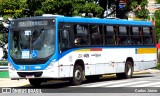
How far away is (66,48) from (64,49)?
168 mm

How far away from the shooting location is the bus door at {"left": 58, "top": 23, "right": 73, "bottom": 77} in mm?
20906

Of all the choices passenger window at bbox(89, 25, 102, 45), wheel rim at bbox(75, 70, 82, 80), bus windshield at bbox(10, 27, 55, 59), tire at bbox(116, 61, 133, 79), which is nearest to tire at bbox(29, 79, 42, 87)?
wheel rim at bbox(75, 70, 82, 80)

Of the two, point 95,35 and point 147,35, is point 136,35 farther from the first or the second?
point 95,35

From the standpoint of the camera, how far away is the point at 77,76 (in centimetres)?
2219

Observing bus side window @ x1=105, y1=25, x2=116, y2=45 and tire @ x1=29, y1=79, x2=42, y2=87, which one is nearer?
tire @ x1=29, y1=79, x2=42, y2=87

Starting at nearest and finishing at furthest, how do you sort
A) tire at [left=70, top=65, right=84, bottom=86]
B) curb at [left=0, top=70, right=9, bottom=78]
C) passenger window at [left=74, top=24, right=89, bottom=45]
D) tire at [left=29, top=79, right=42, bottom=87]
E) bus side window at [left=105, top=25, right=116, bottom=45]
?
tire at [left=70, top=65, right=84, bottom=86] < passenger window at [left=74, top=24, right=89, bottom=45] < tire at [left=29, top=79, right=42, bottom=87] < bus side window at [left=105, top=25, right=116, bottom=45] < curb at [left=0, top=70, right=9, bottom=78]

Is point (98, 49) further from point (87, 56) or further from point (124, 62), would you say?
point (124, 62)

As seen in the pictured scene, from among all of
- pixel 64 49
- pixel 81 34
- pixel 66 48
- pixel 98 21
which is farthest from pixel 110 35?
pixel 64 49

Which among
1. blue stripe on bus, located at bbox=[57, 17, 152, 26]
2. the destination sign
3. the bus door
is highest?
blue stripe on bus, located at bbox=[57, 17, 152, 26]

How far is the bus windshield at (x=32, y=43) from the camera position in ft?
67.7

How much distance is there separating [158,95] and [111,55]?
9.00 m

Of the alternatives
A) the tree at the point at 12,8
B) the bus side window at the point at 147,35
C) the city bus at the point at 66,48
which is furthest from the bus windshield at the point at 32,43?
the bus side window at the point at 147,35

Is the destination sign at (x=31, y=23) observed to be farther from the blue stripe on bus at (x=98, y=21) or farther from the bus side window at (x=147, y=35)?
the bus side window at (x=147, y=35)

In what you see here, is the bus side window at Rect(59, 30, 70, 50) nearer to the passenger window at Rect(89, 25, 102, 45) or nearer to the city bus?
the city bus
